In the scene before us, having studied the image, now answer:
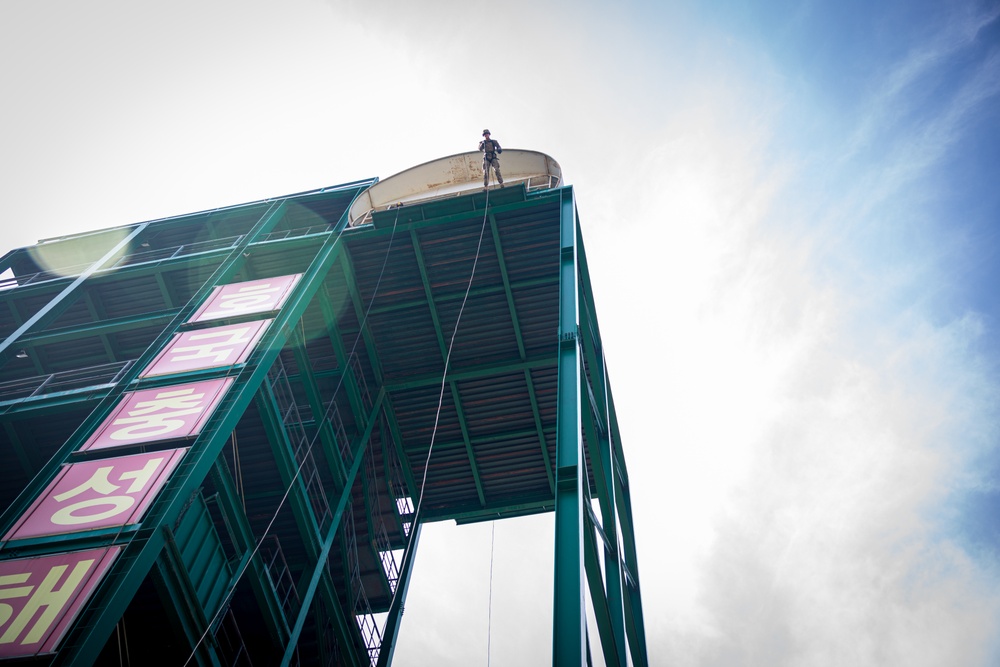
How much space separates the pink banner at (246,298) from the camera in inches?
547

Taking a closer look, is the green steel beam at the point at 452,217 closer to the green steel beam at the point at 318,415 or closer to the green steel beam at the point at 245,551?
the green steel beam at the point at 318,415

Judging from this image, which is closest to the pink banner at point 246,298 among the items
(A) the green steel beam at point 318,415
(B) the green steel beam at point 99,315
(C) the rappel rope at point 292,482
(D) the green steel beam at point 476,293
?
(A) the green steel beam at point 318,415

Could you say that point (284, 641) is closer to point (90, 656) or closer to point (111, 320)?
point (90, 656)

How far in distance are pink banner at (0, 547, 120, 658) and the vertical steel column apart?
5796 millimetres

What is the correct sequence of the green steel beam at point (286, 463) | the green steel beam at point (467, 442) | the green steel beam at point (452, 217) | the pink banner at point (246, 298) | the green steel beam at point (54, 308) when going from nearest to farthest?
the green steel beam at point (286, 463) → the pink banner at point (246, 298) → the green steel beam at point (54, 308) → the green steel beam at point (452, 217) → the green steel beam at point (467, 442)

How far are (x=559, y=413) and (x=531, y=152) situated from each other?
985cm

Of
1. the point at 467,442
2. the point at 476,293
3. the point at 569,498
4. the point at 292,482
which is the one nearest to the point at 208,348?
the point at 292,482

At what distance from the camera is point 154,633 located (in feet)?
34.8

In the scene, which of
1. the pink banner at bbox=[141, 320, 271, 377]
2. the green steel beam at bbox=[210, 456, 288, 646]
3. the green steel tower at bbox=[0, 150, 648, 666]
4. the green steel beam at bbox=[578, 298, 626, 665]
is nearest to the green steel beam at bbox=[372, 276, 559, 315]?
the green steel tower at bbox=[0, 150, 648, 666]

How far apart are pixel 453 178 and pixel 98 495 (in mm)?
11945

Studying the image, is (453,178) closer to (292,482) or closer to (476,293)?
(476,293)

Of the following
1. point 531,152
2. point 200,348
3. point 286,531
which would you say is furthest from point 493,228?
point 286,531

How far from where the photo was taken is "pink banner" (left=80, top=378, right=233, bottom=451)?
1067 centimetres

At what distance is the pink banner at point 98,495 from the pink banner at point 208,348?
2347 millimetres
